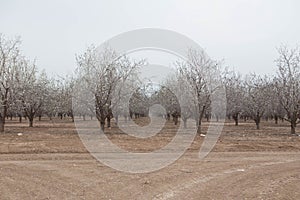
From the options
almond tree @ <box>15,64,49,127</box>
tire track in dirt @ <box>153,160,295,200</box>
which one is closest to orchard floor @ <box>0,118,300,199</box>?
tire track in dirt @ <box>153,160,295,200</box>

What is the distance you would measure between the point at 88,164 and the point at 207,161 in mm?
4616

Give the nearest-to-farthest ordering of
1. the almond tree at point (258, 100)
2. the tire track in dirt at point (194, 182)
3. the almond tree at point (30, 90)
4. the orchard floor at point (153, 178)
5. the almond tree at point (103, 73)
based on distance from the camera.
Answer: the tire track in dirt at point (194, 182) < the orchard floor at point (153, 178) < the almond tree at point (103, 73) < the almond tree at point (30, 90) < the almond tree at point (258, 100)

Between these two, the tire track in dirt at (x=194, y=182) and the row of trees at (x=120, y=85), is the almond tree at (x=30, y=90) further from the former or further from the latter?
the tire track in dirt at (x=194, y=182)

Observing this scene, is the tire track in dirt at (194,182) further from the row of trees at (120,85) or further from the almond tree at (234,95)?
the almond tree at (234,95)

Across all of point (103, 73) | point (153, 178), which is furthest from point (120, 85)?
point (153, 178)

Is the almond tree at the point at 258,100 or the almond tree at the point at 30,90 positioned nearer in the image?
the almond tree at the point at 30,90

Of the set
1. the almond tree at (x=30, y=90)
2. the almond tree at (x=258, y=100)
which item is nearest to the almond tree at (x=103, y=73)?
the almond tree at (x=30, y=90)

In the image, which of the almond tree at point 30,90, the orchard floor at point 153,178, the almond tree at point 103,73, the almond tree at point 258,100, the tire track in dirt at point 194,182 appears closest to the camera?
the tire track in dirt at point 194,182

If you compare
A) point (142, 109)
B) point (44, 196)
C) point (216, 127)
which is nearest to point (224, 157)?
point (44, 196)

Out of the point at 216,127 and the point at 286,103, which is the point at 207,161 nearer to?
the point at 286,103

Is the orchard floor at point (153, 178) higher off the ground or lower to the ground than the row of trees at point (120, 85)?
lower

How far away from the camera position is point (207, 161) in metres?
15.7

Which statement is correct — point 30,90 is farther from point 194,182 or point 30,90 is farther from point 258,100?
point 194,182

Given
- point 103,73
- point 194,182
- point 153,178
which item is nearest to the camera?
point 194,182
